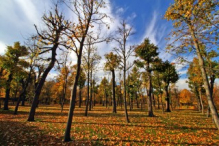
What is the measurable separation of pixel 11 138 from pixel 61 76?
16857 millimetres

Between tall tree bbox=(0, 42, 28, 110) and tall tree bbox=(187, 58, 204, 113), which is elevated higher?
tall tree bbox=(0, 42, 28, 110)

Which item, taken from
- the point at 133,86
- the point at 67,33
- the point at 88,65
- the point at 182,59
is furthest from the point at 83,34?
the point at 133,86

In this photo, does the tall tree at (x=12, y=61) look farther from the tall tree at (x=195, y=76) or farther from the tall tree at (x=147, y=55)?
the tall tree at (x=195, y=76)

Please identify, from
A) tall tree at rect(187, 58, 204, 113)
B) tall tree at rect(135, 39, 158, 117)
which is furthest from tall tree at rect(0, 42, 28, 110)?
tall tree at rect(187, 58, 204, 113)

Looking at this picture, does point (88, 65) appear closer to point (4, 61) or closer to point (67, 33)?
point (67, 33)

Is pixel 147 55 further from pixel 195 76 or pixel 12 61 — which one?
pixel 12 61

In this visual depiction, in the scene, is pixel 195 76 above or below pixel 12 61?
below

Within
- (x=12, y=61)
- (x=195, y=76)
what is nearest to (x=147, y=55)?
(x=195, y=76)

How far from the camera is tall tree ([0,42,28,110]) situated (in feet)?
66.8

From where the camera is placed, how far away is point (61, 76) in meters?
22.7

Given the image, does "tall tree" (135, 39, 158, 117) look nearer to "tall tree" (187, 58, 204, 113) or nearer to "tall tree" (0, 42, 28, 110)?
"tall tree" (187, 58, 204, 113)

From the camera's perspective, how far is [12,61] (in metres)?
20.9

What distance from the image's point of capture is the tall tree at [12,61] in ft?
66.8

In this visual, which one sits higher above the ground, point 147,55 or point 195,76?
point 147,55
